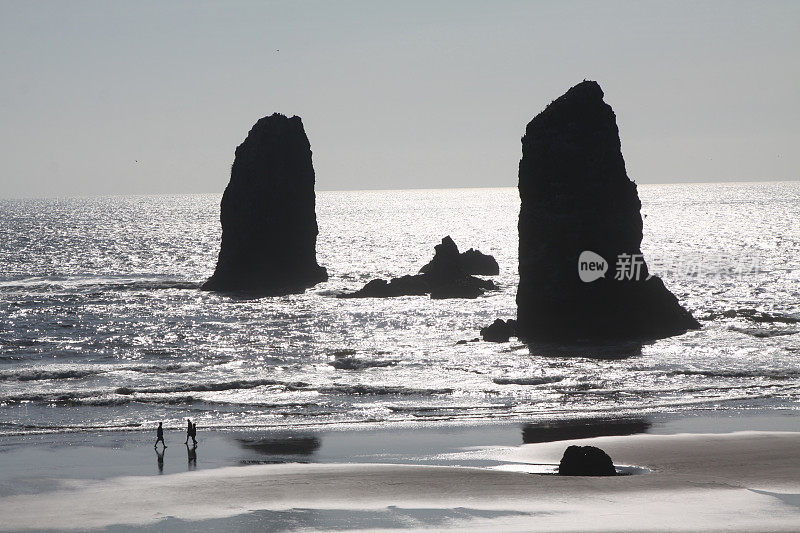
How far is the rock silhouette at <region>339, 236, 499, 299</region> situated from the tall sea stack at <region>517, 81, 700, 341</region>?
80.4ft

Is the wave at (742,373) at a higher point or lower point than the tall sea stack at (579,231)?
lower

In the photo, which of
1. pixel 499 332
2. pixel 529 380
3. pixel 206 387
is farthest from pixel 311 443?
pixel 499 332

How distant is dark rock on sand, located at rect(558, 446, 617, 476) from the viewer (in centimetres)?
2333

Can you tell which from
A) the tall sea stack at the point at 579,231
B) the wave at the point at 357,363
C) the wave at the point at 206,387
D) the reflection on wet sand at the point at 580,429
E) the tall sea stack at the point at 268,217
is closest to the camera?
the reflection on wet sand at the point at 580,429

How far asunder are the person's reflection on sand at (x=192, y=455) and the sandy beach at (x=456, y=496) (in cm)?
90

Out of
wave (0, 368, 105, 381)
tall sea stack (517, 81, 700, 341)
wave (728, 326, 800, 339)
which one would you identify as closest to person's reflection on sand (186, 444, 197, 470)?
wave (0, 368, 105, 381)

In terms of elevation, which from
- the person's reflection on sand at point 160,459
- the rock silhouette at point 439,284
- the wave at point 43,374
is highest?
the rock silhouette at point 439,284

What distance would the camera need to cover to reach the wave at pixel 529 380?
3903 centimetres

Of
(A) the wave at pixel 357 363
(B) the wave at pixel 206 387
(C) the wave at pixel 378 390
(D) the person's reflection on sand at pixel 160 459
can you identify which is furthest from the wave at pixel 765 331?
(D) the person's reflection on sand at pixel 160 459

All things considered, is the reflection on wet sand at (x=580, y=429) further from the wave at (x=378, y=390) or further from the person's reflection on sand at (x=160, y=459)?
the person's reflection on sand at (x=160, y=459)

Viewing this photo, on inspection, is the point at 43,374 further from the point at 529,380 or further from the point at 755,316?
the point at 755,316

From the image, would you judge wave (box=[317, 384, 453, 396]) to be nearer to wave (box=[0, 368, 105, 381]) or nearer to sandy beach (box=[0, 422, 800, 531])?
sandy beach (box=[0, 422, 800, 531])

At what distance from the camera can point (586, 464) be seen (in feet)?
76.7

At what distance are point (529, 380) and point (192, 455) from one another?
1757cm
